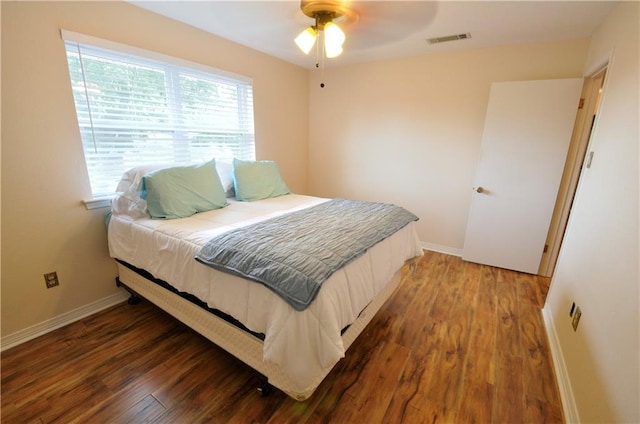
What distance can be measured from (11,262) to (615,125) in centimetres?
375

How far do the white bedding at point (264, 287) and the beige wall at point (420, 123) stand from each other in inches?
50.2

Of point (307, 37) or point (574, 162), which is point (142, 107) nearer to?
point (307, 37)

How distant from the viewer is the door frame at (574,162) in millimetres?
2447

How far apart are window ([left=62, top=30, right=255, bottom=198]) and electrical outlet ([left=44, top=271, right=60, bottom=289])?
23.9 inches

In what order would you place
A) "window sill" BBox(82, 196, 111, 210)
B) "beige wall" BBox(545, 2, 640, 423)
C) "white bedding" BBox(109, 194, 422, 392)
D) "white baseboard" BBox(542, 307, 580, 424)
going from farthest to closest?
"window sill" BBox(82, 196, 111, 210)
"white baseboard" BBox(542, 307, 580, 424)
"white bedding" BBox(109, 194, 422, 392)
"beige wall" BBox(545, 2, 640, 423)

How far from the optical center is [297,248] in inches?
56.4

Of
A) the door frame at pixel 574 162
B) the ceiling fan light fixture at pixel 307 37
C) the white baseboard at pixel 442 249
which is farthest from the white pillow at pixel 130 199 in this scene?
the door frame at pixel 574 162

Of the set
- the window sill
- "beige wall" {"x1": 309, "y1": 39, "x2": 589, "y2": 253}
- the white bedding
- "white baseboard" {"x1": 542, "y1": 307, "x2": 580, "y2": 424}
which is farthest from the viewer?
"beige wall" {"x1": 309, "y1": 39, "x2": 589, "y2": 253}

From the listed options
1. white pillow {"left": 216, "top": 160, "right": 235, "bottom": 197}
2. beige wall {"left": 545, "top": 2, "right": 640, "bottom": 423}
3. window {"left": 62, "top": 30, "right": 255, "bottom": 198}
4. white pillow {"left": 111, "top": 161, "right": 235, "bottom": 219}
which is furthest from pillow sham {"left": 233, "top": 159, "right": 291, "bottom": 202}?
beige wall {"left": 545, "top": 2, "right": 640, "bottom": 423}

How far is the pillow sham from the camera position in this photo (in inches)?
106

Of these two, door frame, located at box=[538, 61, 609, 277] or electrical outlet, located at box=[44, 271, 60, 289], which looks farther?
door frame, located at box=[538, 61, 609, 277]

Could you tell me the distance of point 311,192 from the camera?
14.3 ft

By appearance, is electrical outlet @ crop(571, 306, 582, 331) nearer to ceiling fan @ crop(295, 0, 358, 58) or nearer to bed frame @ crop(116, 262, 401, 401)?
bed frame @ crop(116, 262, 401, 401)

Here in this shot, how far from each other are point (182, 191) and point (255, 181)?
77 cm
